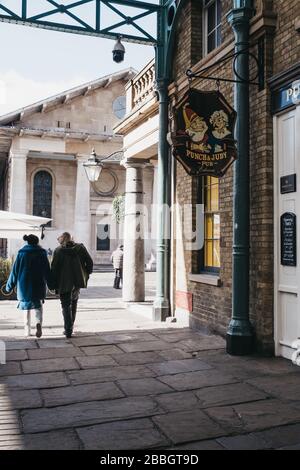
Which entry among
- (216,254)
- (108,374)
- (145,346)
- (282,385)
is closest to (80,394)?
(108,374)

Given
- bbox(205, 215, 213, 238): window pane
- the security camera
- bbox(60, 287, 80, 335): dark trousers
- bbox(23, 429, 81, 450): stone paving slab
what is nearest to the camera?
bbox(23, 429, 81, 450): stone paving slab

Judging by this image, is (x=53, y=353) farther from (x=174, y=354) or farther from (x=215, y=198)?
(x=215, y=198)

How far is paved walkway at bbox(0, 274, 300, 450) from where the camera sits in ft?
11.6

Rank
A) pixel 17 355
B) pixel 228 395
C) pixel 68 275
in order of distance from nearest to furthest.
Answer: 1. pixel 228 395
2. pixel 17 355
3. pixel 68 275

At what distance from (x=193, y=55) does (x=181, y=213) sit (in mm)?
2820

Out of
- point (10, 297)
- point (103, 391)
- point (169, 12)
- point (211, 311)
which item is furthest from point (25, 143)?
point (103, 391)

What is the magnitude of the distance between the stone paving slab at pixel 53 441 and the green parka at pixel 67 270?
391 centimetres

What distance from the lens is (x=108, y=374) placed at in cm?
534

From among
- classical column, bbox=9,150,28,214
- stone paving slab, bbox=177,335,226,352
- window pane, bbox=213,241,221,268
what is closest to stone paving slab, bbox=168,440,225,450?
stone paving slab, bbox=177,335,226,352

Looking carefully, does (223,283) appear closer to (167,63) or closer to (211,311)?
(211,311)

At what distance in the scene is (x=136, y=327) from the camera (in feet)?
27.7

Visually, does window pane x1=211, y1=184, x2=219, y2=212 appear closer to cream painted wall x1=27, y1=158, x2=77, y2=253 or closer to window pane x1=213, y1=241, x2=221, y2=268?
window pane x1=213, y1=241, x2=221, y2=268

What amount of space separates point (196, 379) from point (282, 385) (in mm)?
894

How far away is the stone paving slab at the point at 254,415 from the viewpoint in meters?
3.78
